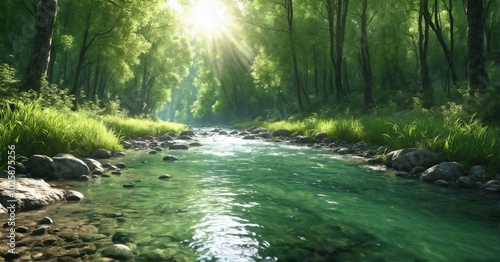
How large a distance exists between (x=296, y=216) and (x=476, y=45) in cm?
1202

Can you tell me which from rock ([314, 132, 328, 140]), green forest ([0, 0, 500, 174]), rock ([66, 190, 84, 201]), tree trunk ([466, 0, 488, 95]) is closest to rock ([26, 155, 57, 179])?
green forest ([0, 0, 500, 174])

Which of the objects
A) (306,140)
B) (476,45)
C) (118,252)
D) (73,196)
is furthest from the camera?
(306,140)

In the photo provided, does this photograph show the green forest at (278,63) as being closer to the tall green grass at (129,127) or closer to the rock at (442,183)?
the tall green grass at (129,127)

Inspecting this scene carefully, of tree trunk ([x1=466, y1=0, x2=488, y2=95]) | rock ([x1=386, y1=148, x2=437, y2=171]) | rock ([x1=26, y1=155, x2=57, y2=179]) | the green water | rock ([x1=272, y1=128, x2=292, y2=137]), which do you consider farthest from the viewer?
rock ([x1=272, y1=128, x2=292, y2=137])

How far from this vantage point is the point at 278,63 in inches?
1335

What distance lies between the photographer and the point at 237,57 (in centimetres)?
5606

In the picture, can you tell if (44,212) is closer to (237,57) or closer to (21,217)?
(21,217)

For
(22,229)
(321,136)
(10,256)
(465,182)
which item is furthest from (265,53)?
(10,256)

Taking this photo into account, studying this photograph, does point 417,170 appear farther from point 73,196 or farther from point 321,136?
point 321,136

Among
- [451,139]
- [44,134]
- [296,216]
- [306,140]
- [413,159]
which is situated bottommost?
[306,140]

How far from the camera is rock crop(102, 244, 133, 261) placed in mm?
3242

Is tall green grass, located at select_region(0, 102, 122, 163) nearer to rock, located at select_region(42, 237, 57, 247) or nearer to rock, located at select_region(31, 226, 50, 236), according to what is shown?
rock, located at select_region(31, 226, 50, 236)

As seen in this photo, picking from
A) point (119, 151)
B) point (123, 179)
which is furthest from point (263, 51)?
point (123, 179)

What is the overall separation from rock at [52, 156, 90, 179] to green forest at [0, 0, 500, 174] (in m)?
0.90
